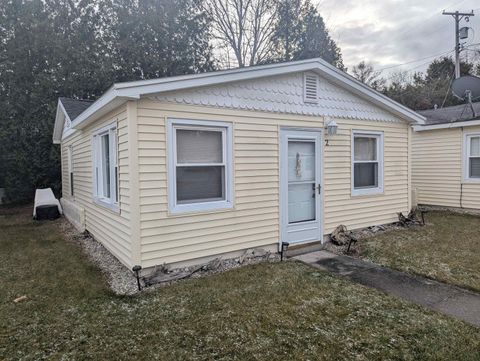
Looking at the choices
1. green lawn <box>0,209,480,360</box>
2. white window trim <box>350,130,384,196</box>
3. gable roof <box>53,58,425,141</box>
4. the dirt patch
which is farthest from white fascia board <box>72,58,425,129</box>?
green lawn <box>0,209,480,360</box>

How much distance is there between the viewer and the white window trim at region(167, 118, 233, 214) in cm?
480

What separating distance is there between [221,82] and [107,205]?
9.84 ft

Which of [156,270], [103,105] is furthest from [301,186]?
[103,105]

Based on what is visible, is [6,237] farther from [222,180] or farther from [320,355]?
[320,355]

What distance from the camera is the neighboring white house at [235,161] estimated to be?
4703 mm

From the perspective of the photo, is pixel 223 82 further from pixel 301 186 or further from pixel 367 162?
pixel 367 162

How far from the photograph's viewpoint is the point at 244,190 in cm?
554

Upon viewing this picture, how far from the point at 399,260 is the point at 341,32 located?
19085mm

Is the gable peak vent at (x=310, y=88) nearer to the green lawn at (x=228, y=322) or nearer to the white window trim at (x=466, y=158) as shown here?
the green lawn at (x=228, y=322)

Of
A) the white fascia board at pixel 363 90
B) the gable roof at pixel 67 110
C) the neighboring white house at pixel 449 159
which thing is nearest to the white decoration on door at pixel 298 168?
the white fascia board at pixel 363 90

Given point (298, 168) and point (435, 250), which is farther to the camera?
point (298, 168)

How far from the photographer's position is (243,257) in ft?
18.1

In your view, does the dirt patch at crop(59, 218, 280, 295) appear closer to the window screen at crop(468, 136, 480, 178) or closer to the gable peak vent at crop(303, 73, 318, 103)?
the gable peak vent at crop(303, 73, 318, 103)

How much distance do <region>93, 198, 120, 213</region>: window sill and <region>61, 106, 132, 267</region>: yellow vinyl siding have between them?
0.20 feet
